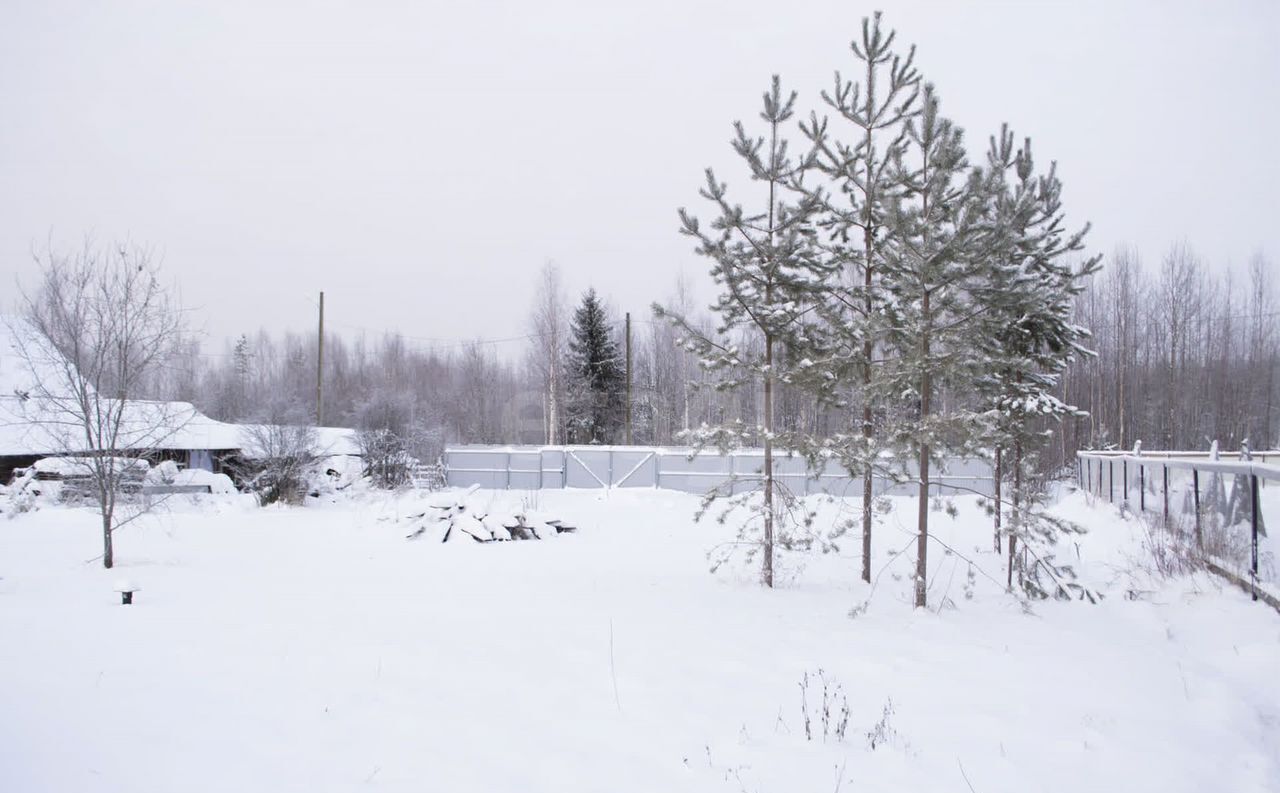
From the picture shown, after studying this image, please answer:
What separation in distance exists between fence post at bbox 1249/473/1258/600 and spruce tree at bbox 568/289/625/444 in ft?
95.3

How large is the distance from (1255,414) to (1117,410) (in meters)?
6.18

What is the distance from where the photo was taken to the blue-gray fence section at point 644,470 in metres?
21.8

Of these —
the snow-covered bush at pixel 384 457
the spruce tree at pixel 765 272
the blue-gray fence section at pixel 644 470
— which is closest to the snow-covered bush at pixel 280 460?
the snow-covered bush at pixel 384 457

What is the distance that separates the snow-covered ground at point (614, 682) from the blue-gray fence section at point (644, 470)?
12.1 m

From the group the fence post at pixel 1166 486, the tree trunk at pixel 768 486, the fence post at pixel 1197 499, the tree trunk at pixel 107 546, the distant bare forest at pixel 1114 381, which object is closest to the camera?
the tree trunk at pixel 768 486

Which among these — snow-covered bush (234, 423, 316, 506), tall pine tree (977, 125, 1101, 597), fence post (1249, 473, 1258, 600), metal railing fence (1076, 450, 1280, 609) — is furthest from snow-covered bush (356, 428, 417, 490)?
fence post (1249, 473, 1258, 600)

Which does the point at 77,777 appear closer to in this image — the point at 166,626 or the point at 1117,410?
the point at 166,626

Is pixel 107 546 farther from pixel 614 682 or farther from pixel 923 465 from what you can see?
pixel 923 465

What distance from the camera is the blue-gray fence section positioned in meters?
21.8

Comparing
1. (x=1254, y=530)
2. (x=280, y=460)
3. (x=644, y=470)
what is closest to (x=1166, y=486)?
(x=1254, y=530)

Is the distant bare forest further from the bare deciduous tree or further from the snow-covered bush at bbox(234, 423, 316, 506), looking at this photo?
the bare deciduous tree

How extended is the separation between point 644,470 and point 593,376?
13856 millimetres

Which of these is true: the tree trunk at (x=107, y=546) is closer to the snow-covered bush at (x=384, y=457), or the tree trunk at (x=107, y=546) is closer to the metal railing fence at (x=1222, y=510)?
the snow-covered bush at (x=384, y=457)

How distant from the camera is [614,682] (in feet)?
17.2
